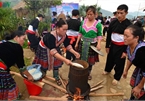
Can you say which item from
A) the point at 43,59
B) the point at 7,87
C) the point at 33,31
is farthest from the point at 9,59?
the point at 33,31

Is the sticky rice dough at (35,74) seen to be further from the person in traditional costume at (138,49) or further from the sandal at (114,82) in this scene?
the sandal at (114,82)

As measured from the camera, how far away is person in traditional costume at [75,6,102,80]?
312cm

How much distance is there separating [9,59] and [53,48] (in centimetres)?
80

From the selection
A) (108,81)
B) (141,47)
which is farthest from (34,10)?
(141,47)

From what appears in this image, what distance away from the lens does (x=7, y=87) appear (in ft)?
7.42

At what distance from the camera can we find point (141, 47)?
1.96 metres

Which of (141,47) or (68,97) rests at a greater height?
(141,47)

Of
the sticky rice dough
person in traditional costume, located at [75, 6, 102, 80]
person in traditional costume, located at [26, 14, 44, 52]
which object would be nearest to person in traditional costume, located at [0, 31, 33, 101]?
the sticky rice dough

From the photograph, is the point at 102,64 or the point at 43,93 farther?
the point at 102,64

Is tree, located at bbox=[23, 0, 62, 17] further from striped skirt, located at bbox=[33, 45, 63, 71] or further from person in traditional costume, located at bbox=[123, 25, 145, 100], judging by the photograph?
person in traditional costume, located at bbox=[123, 25, 145, 100]

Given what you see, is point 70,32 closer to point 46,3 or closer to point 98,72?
point 98,72

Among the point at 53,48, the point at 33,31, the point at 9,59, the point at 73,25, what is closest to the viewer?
the point at 9,59

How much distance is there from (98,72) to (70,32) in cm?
150

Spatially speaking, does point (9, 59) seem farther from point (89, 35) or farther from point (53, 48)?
point (89, 35)
